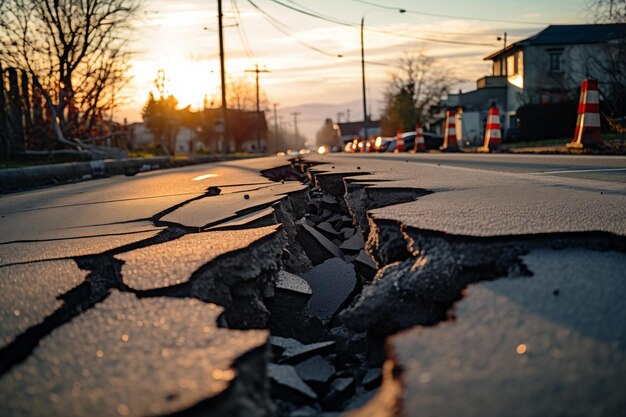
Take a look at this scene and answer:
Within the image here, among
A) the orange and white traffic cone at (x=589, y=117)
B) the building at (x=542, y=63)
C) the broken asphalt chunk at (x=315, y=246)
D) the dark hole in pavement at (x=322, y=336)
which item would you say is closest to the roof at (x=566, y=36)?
the building at (x=542, y=63)

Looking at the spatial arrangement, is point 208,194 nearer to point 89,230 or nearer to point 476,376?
point 89,230

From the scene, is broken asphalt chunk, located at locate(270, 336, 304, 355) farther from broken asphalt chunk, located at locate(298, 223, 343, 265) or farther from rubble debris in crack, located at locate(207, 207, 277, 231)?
broken asphalt chunk, located at locate(298, 223, 343, 265)

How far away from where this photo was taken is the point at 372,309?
7.17 ft

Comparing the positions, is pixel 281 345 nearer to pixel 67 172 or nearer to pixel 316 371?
pixel 316 371

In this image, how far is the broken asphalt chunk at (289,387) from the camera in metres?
1.65

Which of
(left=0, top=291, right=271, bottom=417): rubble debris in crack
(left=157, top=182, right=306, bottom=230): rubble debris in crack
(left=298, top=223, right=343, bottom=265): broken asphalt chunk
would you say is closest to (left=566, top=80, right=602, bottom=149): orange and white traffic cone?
(left=157, top=182, right=306, bottom=230): rubble debris in crack

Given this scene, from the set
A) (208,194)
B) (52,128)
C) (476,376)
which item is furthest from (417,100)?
(476,376)

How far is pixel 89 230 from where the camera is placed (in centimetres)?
381

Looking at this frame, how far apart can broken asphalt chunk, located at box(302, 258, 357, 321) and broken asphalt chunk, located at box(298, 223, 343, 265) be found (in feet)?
1.09

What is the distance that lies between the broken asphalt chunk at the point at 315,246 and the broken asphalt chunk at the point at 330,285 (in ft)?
1.09

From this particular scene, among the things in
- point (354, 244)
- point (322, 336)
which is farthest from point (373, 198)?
point (322, 336)

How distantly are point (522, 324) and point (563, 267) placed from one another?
550mm

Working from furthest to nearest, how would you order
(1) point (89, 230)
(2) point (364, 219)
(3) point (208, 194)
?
(3) point (208, 194)
(2) point (364, 219)
(1) point (89, 230)

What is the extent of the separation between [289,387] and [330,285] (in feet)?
5.28
